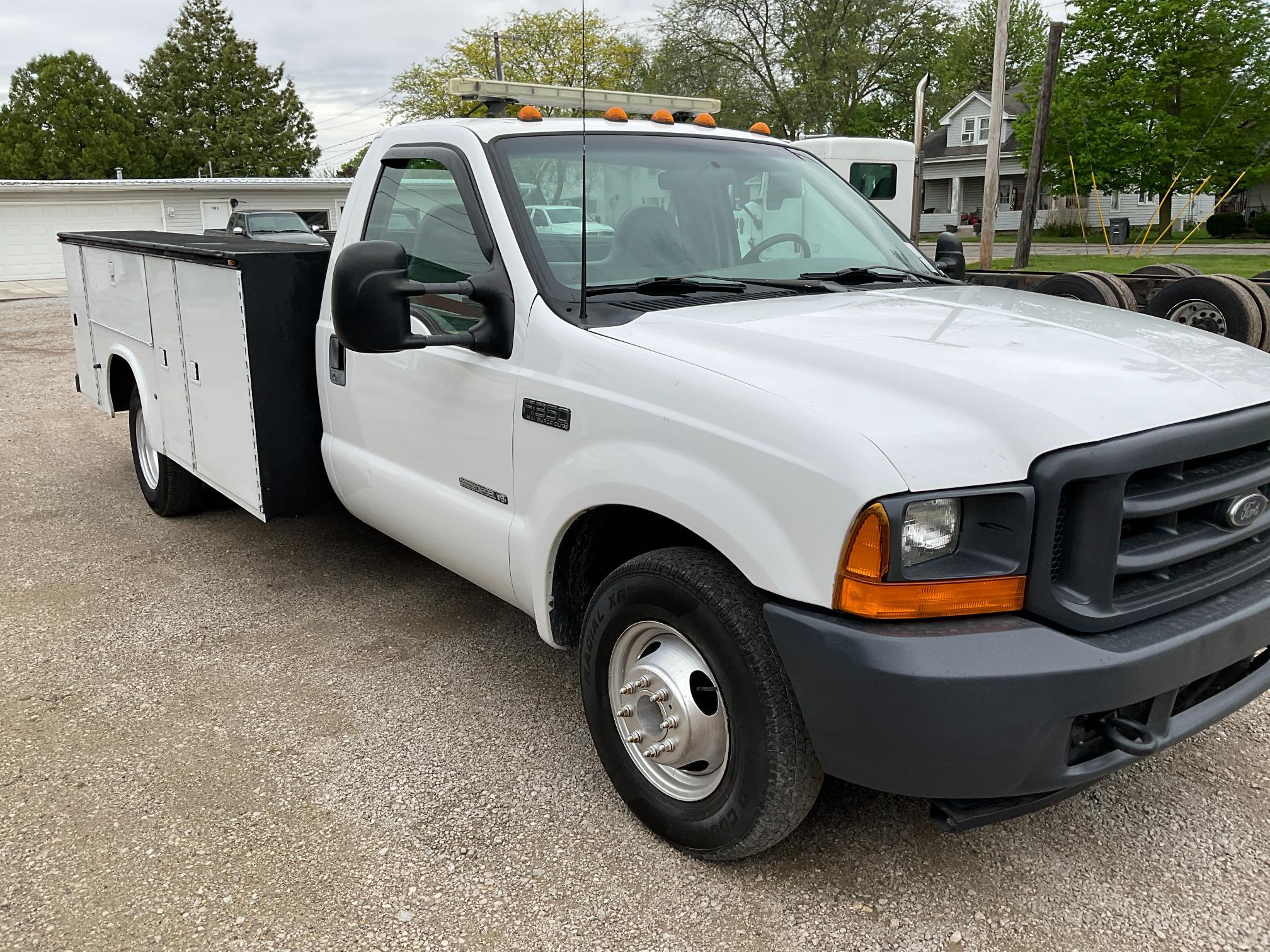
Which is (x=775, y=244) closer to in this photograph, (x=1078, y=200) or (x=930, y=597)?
(x=930, y=597)

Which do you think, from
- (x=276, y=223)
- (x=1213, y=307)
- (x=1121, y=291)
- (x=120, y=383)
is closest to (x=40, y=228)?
(x=276, y=223)

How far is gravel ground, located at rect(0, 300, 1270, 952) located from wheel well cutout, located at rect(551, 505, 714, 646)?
1.65 feet

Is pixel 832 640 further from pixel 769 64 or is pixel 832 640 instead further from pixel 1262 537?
pixel 769 64

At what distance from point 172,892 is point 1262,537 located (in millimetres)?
2916

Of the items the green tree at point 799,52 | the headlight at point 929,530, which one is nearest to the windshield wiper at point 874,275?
the headlight at point 929,530

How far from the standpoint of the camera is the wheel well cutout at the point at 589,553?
9.87ft

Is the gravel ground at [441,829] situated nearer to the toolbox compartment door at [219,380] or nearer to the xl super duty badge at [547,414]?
the toolbox compartment door at [219,380]

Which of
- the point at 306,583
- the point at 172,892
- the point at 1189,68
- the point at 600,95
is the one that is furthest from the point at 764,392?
the point at 1189,68

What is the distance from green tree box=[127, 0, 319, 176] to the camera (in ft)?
189

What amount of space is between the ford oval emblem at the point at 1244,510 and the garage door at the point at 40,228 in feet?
111

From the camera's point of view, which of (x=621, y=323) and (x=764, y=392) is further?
(x=621, y=323)

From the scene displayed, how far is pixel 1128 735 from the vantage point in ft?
7.50

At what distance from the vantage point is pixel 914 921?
8.46 feet

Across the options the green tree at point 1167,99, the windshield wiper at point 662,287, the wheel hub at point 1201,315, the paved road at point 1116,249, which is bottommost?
the paved road at point 1116,249
